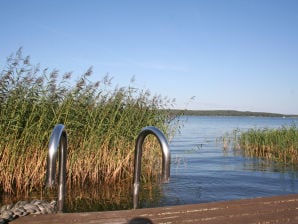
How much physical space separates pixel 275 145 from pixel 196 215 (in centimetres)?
1500

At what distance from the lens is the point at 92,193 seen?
8422 mm

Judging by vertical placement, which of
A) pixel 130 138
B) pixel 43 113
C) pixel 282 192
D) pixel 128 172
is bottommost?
pixel 282 192

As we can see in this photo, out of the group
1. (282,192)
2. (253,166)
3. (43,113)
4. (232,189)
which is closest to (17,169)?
(43,113)

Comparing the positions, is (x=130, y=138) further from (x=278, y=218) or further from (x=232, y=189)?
(x=278, y=218)

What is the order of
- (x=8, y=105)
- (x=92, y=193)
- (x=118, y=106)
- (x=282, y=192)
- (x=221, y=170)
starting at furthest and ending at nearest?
(x=221, y=170) → (x=282, y=192) → (x=118, y=106) → (x=92, y=193) → (x=8, y=105)

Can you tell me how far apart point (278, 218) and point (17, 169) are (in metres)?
6.12

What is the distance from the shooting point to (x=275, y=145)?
16.7 metres

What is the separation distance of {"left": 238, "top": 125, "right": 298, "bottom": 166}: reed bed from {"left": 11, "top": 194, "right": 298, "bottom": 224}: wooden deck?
12995mm

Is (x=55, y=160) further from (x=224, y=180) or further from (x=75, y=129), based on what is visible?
(x=224, y=180)

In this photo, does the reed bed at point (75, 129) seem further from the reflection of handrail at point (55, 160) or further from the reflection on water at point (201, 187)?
the reflection of handrail at point (55, 160)

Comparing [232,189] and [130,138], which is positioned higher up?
[130,138]

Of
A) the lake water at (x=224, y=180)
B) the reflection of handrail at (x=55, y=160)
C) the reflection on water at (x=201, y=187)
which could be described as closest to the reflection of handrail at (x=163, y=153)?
the reflection of handrail at (x=55, y=160)

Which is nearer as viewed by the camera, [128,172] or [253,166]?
[128,172]

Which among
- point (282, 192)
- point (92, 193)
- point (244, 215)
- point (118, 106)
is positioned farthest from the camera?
point (282, 192)
